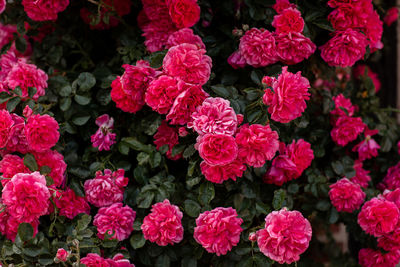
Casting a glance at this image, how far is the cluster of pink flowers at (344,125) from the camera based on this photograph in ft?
4.66

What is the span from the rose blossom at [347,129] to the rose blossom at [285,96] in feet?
1.23

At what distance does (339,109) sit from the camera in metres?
1.47

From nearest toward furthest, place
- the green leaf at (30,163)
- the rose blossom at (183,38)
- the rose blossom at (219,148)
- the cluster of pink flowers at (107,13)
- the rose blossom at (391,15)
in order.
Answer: the rose blossom at (219,148) → the green leaf at (30,163) → the rose blossom at (183,38) → the cluster of pink flowers at (107,13) → the rose blossom at (391,15)

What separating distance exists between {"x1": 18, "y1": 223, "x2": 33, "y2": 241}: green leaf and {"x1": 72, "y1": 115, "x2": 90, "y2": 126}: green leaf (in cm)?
35

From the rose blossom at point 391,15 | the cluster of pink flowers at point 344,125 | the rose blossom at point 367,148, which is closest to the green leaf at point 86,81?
the cluster of pink flowers at point 344,125

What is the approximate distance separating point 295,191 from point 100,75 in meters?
0.75

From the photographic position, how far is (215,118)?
109 cm

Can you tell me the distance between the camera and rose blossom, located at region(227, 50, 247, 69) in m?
1.30

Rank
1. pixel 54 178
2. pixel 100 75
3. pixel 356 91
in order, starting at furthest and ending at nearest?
pixel 356 91, pixel 100 75, pixel 54 178

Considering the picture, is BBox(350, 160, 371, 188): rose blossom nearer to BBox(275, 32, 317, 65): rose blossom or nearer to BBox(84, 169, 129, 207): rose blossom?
BBox(275, 32, 317, 65): rose blossom

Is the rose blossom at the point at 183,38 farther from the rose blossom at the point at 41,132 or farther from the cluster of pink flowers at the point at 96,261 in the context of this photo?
the cluster of pink flowers at the point at 96,261

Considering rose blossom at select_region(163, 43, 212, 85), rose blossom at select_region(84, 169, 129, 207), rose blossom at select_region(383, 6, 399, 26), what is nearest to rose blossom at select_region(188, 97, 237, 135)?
rose blossom at select_region(163, 43, 212, 85)

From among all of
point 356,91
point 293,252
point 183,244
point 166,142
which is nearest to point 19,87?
point 166,142

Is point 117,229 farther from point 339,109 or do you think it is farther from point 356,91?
point 356,91
